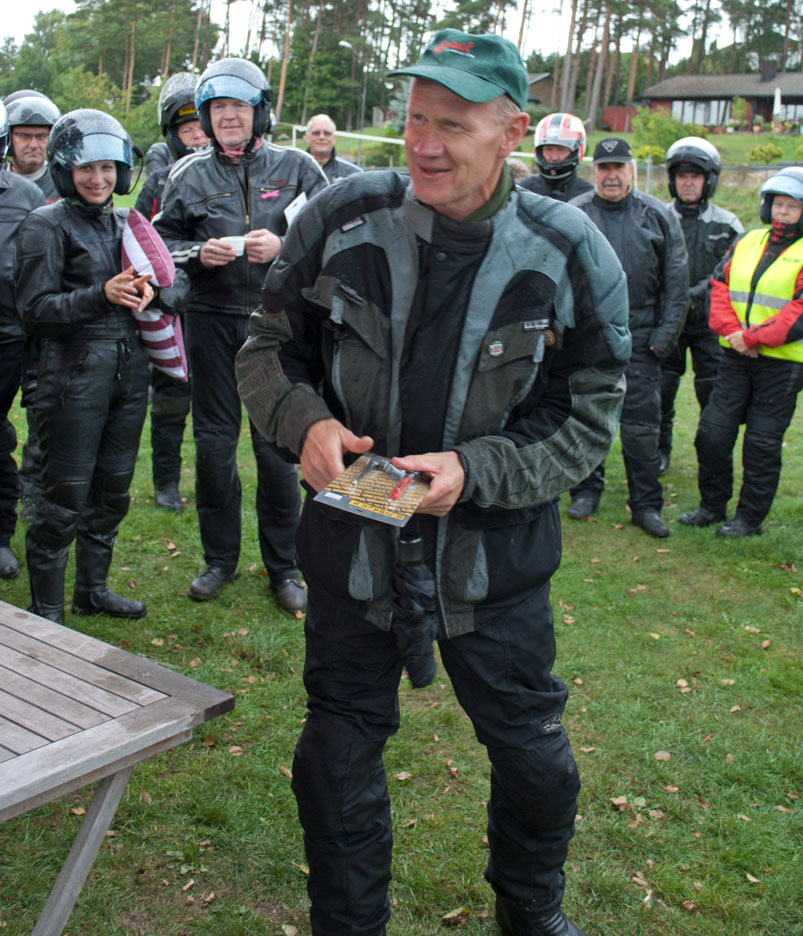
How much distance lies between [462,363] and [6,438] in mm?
4120

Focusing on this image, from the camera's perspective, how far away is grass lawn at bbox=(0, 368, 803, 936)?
3.15 metres

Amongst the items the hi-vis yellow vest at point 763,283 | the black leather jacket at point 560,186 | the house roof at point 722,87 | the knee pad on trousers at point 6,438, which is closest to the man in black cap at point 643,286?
the hi-vis yellow vest at point 763,283

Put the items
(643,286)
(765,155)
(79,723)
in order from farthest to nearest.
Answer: (765,155)
(643,286)
(79,723)

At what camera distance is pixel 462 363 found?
Answer: 240 centimetres

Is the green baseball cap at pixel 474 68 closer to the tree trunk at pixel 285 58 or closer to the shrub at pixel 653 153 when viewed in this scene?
the shrub at pixel 653 153

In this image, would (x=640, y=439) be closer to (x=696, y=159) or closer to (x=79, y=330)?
(x=696, y=159)

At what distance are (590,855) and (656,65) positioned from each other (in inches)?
3388

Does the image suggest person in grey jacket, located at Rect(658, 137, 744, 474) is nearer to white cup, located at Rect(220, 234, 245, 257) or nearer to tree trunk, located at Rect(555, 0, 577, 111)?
white cup, located at Rect(220, 234, 245, 257)

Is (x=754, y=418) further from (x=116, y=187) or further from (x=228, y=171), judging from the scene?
(x=116, y=187)

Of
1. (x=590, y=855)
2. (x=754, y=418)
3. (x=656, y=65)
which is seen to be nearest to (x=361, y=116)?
(x=656, y=65)

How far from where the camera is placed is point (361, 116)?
202ft

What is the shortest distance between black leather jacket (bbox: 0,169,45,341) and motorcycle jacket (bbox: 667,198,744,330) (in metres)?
5.06

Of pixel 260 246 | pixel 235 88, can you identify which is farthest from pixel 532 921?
pixel 235 88

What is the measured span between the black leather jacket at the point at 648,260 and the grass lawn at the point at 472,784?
187 cm
